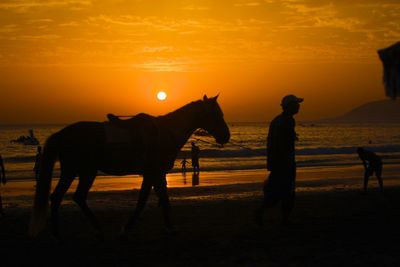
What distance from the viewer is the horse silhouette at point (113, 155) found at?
384 inches

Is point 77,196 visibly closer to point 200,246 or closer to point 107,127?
point 107,127

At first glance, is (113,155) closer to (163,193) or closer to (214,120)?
(163,193)

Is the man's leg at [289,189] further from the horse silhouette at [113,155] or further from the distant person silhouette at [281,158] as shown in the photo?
the horse silhouette at [113,155]

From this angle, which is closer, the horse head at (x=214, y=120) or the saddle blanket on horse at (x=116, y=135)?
the saddle blanket on horse at (x=116, y=135)

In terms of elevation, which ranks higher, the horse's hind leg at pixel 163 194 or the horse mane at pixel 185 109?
the horse mane at pixel 185 109

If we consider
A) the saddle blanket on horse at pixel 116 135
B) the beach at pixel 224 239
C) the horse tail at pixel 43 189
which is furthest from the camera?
the saddle blanket on horse at pixel 116 135

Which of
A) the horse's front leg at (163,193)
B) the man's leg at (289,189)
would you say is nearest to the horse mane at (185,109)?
the horse's front leg at (163,193)

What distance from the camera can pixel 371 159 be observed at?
17719mm

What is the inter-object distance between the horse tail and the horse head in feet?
9.07

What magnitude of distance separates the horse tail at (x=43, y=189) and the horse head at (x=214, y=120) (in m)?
2.76

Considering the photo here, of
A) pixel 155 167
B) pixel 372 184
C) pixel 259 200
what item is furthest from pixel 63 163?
pixel 372 184

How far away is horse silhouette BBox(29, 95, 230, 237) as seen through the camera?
975 centimetres

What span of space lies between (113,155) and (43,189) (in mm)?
1309

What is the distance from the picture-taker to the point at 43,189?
379 inches
